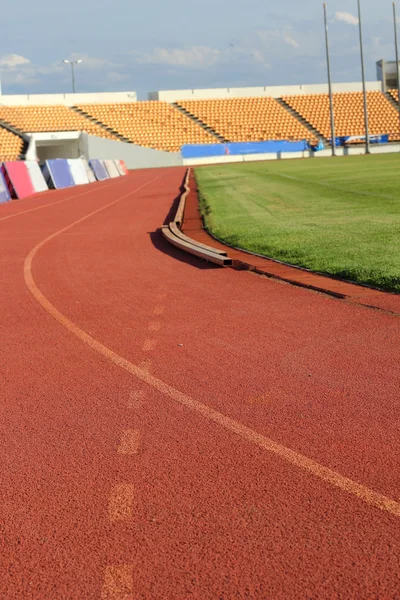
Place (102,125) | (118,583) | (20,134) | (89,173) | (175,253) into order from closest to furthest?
(118,583) < (175,253) < (89,173) < (20,134) < (102,125)

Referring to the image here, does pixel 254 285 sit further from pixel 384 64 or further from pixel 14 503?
pixel 384 64

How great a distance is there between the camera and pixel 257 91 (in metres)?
99.9

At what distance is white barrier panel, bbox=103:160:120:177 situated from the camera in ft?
182

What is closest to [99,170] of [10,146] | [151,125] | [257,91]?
[10,146]

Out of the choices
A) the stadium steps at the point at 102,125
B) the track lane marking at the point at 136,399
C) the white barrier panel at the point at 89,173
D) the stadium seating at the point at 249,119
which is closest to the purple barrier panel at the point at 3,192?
the white barrier panel at the point at 89,173

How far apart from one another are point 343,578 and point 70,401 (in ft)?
9.25

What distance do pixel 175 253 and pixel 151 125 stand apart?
7507cm

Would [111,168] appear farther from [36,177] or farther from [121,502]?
[121,502]

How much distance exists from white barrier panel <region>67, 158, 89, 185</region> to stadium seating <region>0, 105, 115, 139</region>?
72.0ft

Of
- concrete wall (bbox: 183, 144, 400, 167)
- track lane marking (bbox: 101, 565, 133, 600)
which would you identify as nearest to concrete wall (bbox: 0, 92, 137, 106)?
concrete wall (bbox: 183, 144, 400, 167)

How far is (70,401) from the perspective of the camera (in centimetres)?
543

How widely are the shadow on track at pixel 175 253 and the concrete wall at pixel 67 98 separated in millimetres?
75467

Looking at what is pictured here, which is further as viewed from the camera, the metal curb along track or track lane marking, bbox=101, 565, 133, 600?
the metal curb along track

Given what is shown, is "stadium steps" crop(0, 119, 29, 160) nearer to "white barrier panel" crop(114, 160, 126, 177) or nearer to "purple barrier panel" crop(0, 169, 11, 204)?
"white barrier panel" crop(114, 160, 126, 177)
